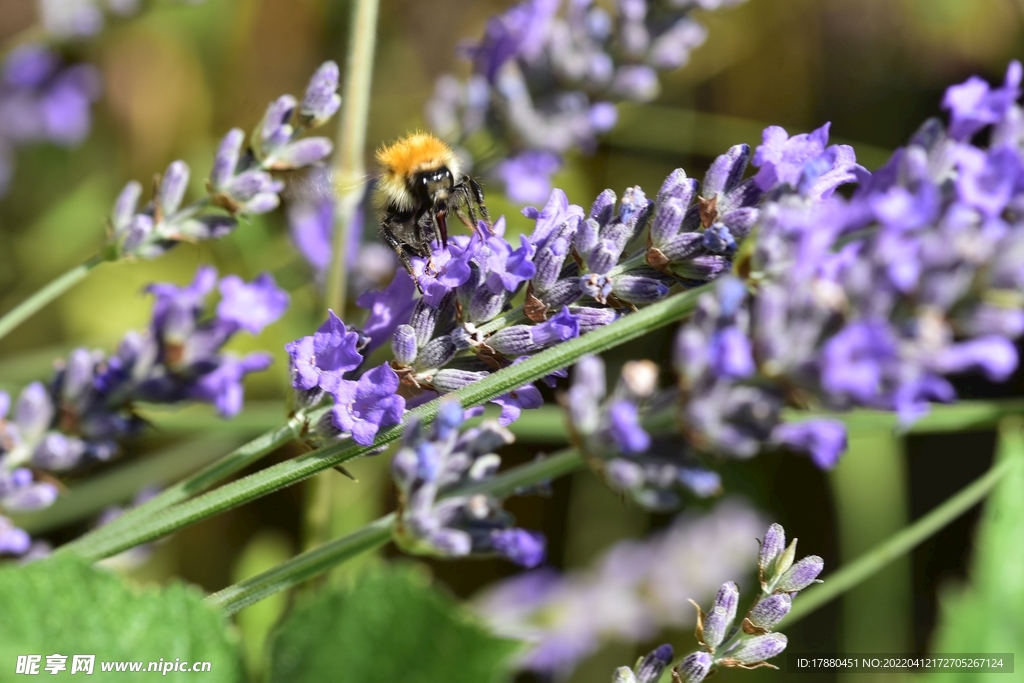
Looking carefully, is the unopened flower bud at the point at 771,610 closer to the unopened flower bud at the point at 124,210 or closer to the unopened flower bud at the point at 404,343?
the unopened flower bud at the point at 404,343

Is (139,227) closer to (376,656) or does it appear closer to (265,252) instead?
(376,656)

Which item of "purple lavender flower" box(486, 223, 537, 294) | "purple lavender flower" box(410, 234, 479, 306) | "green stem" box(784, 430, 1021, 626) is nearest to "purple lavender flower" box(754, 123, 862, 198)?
"purple lavender flower" box(486, 223, 537, 294)

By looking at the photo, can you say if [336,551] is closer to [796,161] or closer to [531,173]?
[796,161]

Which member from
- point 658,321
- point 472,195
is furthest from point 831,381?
point 472,195

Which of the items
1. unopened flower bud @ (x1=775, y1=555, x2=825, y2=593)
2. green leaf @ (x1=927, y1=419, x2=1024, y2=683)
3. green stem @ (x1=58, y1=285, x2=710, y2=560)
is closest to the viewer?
green stem @ (x1=58, y1=285, x2=710, y2=560)

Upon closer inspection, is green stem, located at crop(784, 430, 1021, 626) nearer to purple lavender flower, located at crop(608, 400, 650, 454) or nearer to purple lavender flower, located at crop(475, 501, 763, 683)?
purple lavender flower, located at crop(608, 400, 650, 454)

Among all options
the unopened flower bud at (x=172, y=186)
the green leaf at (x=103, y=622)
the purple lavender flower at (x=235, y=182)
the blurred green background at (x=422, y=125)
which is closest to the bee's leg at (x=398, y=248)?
the purple lavender flower at (x=235, y=182)

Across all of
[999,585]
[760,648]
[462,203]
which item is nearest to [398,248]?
[462,203]
